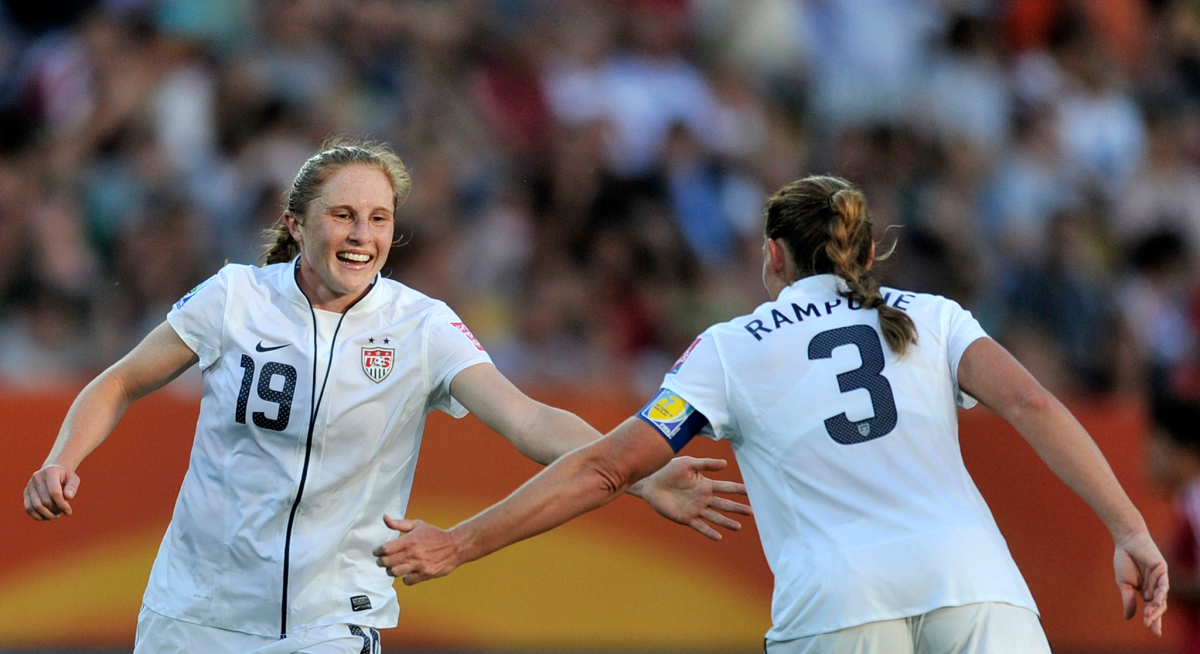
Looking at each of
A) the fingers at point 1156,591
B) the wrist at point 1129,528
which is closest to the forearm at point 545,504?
the wrist at point 1129,528

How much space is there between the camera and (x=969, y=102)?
37.9ft

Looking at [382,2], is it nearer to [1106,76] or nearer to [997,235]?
[997,235]

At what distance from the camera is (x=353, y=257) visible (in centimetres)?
454

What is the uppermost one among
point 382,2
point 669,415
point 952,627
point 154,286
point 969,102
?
point 382,2

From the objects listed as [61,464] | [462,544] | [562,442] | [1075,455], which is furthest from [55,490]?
[1075,455]

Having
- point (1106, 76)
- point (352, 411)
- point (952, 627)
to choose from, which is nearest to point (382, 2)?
point (1106, 76)

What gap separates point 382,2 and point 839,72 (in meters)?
3.82

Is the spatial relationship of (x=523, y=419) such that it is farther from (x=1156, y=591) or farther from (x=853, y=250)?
(x=1156, y=591)

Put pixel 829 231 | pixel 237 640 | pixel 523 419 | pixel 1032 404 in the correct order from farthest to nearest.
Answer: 1. pixel 523 419
2. pixel 237 640
3. pixel 829 231
4. pixel 1032 404

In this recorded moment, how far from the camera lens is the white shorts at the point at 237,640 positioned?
4316 millimetres

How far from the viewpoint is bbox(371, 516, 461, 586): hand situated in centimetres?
398

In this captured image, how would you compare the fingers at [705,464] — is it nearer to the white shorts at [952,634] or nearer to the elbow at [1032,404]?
the white shorts at [952,634]

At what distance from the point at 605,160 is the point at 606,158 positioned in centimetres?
4

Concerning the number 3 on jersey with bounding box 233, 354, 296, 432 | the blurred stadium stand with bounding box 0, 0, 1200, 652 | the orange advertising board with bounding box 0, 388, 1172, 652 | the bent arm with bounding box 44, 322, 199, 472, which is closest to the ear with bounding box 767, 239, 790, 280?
the number 3 on jersey with bounding box 233, 354, 296, 432
